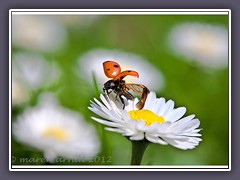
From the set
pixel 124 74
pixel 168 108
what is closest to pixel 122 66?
pixel 124 74

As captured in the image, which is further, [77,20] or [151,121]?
[77,20]

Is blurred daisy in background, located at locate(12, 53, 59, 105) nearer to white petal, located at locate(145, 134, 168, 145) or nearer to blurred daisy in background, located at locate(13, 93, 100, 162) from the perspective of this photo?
blurred daisy in background, located at locate(13, 93, 100, 162)

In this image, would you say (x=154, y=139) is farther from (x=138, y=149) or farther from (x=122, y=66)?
(x=122, y=66)

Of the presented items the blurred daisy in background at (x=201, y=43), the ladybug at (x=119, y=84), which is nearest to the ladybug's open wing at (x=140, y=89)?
the ladybug at (x=119, y=84)
